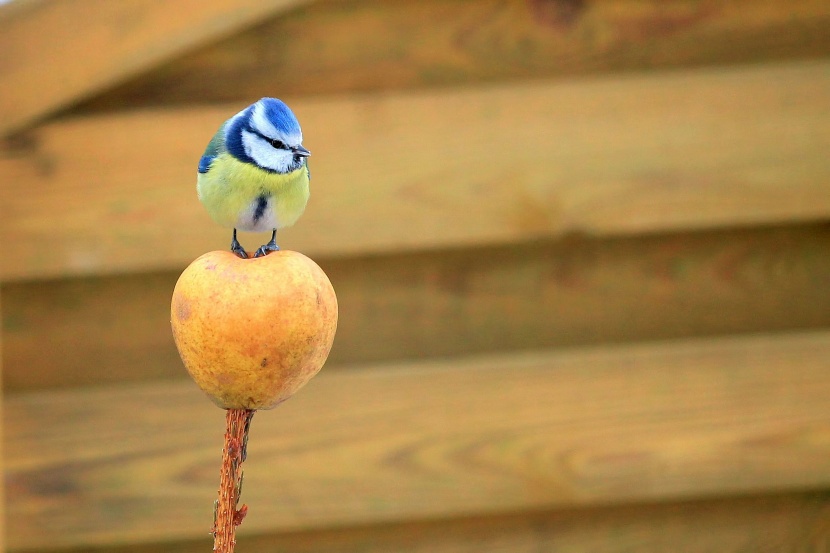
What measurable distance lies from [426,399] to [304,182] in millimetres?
663

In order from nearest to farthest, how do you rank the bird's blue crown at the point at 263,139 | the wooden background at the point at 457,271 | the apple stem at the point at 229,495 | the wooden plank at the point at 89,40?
the apple stem at the point at 229,495, the bird's blue crown at the point at 263,139, the wooden plank at the point at 89,40, the wooden background at the point at 457,271

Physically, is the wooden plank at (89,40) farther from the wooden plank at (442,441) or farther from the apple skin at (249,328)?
the apple skin at (249,328)

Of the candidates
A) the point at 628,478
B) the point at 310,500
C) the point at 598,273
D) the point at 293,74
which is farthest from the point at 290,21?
the point at 628,478

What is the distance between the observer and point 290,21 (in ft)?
4.24

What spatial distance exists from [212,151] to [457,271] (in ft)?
2.16

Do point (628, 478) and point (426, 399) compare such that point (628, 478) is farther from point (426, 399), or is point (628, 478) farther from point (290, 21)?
point (290, 21)

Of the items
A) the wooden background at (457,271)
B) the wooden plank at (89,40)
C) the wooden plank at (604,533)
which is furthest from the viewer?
the wooden plank at (604,533)

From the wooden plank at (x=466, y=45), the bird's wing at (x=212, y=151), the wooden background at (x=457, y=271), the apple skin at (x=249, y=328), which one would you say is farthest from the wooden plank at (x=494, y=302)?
the apple skin at (x=249, y=328)

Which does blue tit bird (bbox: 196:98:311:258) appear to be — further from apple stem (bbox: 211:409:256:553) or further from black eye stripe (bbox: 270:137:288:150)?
apple stem (bbox: 211:409:256:553)

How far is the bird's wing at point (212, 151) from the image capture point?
0.72 metres

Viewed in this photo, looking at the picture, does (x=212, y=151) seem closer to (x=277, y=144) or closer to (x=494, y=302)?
(x=277, y=144)

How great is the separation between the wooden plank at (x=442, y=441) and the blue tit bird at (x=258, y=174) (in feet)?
2.08

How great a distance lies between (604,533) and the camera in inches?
55.2

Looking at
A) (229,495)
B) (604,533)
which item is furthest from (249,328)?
(604,533)
